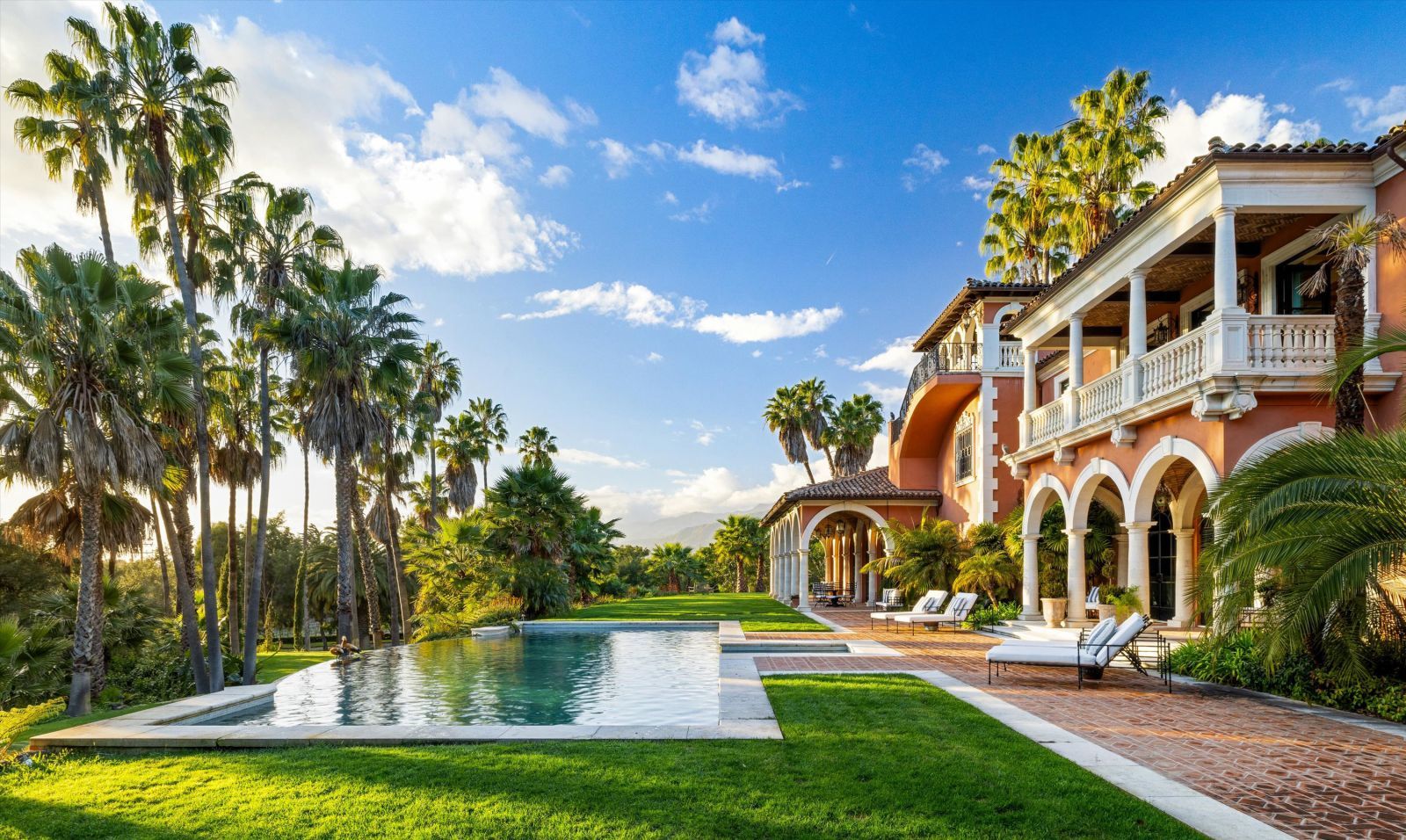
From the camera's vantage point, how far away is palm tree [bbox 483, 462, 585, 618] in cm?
2894

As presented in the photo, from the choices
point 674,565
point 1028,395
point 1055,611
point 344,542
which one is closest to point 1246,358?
point 1055,611

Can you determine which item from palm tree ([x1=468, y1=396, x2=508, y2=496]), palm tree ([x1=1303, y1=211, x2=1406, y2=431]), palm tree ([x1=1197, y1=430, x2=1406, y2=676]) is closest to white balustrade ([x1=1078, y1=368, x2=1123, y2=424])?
palm tree ([x1=1303, y1=211, x2=1406, y2=431])

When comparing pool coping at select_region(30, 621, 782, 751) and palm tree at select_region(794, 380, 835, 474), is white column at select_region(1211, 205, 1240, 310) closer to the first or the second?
pool coping at select_region(30, 621, 782, 751)

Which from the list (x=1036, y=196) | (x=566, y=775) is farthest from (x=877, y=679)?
(x=1036, y=196)

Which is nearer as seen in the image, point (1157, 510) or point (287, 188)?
point (1157, 510)

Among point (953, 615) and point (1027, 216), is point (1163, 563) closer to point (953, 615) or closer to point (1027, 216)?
point (953, 615)

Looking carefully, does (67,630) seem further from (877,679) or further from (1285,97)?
(1285,97)

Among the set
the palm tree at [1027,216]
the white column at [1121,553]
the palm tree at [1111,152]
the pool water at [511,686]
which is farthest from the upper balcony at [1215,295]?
the palm tree at [1027,216]

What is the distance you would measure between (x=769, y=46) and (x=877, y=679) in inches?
584

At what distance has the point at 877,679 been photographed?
36.2 feet

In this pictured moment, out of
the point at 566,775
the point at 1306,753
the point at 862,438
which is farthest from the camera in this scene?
the point at 862,438

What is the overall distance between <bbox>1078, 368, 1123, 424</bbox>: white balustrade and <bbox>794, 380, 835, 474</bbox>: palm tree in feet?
114

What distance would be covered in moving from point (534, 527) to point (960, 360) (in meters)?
15.8

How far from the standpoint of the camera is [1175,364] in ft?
43.3
